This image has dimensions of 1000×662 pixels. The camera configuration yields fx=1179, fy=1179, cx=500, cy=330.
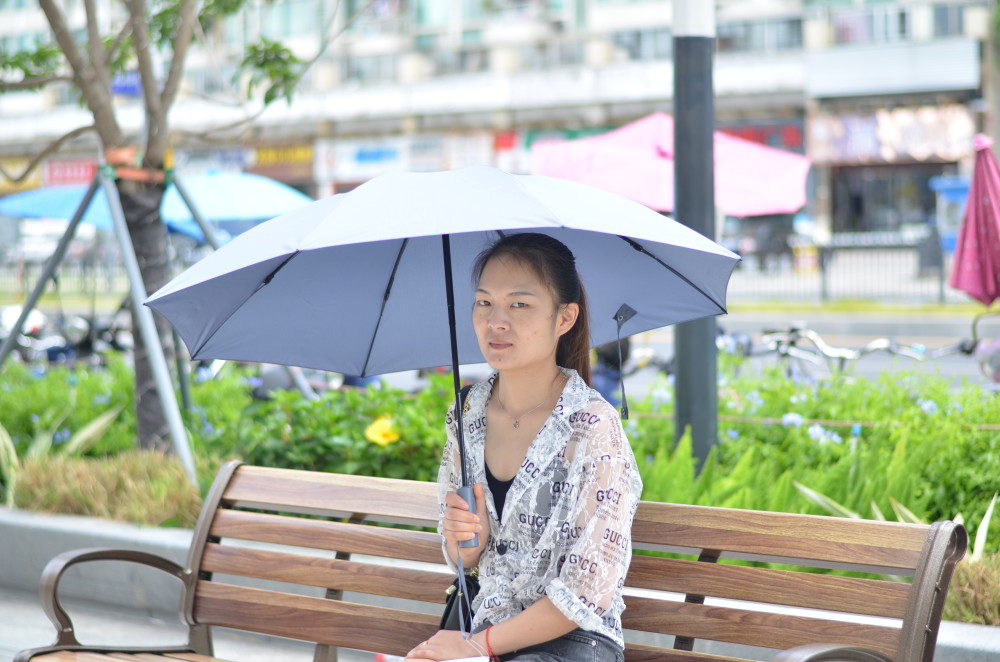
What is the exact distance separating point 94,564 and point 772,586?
3.53m

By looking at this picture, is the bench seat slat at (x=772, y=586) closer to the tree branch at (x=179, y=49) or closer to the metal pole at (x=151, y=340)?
the metal pole at (x=151, y=340)

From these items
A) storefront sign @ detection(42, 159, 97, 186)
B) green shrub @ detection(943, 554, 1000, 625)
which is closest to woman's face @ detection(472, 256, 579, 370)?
green shrub @ detection(943, 554, 1000, 625)

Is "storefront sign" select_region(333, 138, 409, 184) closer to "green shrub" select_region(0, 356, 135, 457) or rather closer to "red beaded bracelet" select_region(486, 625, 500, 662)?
"green shrub" select_region(0, 356, 135, 457)

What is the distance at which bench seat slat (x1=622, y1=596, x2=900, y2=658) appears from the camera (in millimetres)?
2736

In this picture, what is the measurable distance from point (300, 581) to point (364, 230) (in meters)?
1.58

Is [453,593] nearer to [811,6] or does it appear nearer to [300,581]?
[300,581]

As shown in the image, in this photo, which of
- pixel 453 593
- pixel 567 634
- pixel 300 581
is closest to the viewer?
pixel 567 634

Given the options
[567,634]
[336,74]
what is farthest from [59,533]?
[336,74]

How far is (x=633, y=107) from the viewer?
125 feet

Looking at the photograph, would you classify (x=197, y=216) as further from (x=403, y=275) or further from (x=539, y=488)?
(x=539, y=488)

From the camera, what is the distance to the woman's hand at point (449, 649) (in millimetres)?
2691

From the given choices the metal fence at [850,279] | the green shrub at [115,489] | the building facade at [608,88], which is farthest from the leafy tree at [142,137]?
the building facade at [608,88]

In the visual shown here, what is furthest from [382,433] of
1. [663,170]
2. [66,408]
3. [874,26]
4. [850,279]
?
[874,26]

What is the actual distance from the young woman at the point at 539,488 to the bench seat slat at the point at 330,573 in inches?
23.3
